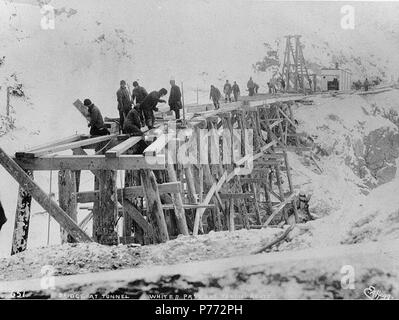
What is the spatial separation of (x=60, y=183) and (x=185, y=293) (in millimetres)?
2350

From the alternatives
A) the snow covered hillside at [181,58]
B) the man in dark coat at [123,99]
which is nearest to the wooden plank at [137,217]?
the man in dark coat at [123,99]

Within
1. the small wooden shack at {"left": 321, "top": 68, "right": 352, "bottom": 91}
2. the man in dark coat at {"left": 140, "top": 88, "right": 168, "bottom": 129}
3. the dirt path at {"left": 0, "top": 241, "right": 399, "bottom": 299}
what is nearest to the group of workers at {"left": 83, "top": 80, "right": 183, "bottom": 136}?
the man in dark coat at {"left": 140, "top": 88, "right": 168, "bottom": 129}

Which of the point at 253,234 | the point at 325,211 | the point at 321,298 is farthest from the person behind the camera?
the point at 325,211

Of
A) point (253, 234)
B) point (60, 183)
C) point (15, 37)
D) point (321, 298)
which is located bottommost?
point (321, 298)

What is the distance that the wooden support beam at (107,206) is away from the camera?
568 cm

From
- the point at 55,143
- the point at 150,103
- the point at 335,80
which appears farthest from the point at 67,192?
the point at 335,80

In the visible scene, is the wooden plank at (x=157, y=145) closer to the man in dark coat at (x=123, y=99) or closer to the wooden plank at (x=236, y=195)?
the man in dark coat at (x=123, y=99)

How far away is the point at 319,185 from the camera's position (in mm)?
13000

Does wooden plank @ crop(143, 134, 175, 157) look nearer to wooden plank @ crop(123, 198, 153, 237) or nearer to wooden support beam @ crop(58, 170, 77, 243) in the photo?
wooden plank @ crop(123, 198, 153, 237)

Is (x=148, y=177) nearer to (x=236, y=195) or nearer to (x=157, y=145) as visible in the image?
(x=157, y=145)

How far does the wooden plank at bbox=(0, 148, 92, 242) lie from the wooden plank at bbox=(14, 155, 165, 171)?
11 centimetres

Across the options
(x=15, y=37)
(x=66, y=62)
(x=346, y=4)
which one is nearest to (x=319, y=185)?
(x=66, y=62)

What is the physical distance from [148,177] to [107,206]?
63 centimetres

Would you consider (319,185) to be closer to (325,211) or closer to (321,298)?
(325,211)
